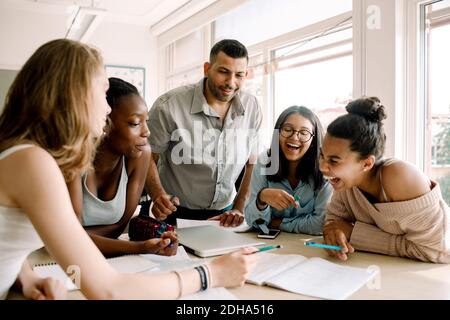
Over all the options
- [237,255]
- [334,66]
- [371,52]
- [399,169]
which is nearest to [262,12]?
[334,66]

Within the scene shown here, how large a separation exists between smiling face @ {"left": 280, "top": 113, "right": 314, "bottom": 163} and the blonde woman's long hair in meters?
0.96

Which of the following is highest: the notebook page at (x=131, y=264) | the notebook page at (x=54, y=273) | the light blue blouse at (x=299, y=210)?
the light blue blouse at (x=299, y=210)

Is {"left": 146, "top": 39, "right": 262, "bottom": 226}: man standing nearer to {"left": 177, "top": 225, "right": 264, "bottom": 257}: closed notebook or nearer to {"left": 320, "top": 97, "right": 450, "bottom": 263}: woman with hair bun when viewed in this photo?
{"left": 177, "top": 225, "right": 264, "bottom": 257}: closed notebook

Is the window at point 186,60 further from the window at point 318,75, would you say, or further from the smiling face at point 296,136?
the smiling face at point 296,136

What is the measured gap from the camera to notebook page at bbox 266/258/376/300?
0.96 metres

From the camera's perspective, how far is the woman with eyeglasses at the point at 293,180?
1626 mm

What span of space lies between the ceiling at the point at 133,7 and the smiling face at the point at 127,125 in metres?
3.12

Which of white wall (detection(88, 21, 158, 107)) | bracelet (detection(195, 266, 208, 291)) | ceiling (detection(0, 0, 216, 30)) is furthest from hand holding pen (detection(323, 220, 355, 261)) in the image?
white wall (detection(88, 21, 158, 107))

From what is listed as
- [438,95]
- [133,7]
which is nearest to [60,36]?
[133,7]

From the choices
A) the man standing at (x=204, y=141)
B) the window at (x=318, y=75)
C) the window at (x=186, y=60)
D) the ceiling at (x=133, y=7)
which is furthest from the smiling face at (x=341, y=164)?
the window at (x=186, y=60)

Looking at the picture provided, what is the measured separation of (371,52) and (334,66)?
770mm
